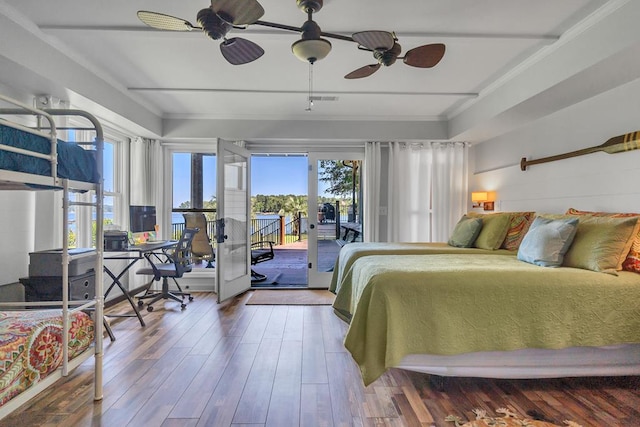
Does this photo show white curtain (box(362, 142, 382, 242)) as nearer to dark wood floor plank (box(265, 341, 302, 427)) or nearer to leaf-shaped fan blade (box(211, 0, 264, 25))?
dark wood floor plank (box(265, 341, 302, 427))

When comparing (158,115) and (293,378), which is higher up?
(158,115)

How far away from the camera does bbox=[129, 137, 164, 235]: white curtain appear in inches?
181

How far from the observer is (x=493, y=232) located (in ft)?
11.3

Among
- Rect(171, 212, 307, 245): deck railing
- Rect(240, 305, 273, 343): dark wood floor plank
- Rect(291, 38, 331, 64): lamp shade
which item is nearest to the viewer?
Rect(291, 38, 331, 64): lamp shade

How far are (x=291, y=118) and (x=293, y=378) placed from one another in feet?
11.3

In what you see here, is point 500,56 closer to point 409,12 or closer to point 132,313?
point 409,12

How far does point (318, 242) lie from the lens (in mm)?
5141

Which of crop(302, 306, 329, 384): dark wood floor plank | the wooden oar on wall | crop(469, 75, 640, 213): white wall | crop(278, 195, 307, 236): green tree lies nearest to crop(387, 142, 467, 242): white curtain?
crop(469, 75, 640, 213): white wall

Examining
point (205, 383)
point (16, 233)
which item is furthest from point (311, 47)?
point (16, 233)

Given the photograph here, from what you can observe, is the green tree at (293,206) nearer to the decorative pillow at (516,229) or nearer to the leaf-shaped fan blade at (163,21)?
the decorative pillow at (516,229)

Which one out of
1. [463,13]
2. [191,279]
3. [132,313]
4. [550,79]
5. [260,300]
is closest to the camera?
[463,13]

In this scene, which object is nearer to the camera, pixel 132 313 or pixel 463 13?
pixel 463 13

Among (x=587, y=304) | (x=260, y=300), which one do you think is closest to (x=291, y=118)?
(x=260, y=300)

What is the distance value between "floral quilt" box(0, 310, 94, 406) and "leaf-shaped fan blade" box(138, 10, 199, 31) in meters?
1.71
